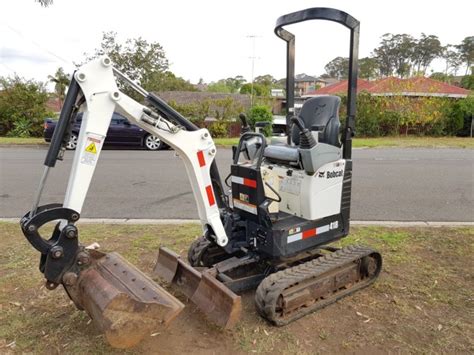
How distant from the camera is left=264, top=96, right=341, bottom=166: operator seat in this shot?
13.3 ft

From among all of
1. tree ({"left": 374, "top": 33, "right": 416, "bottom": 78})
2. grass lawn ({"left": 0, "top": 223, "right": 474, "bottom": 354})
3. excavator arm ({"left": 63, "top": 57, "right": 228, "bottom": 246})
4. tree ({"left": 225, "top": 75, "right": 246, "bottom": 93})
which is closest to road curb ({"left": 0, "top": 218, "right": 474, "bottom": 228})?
grass lawn ({"left": 0, "top": 223, "right": 474, "bottom": 354})

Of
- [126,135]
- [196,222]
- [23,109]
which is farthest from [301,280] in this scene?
[23,109]

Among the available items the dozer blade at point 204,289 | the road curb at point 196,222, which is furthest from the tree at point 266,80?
the dozer blade at point 204,289

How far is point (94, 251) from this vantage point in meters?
3.31

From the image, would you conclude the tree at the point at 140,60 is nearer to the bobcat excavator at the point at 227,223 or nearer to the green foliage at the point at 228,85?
the bobcat excavator at the point at 227,223

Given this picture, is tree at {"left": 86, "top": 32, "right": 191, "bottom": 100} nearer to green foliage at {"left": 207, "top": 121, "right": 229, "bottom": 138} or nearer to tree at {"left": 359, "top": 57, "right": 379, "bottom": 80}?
green foliage at {"left": 207, "top": 121, "right": 229, "bottom": 138}

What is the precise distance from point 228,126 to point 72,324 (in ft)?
63.6

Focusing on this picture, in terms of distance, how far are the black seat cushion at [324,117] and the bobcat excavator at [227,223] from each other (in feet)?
0.05

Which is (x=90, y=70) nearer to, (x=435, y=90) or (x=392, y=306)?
(x=392, y=306)

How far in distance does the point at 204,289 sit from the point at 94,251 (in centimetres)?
93

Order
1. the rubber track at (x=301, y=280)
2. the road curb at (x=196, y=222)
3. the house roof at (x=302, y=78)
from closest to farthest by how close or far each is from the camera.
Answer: the rubber track at (x=301, y=280) → the house roof at (x=302, y=78) → the road curb at (x=196, y=222)

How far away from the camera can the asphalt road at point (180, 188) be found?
687 cm

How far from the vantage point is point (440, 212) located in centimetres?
686

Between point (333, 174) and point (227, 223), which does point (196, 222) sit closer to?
point (227, 223)
